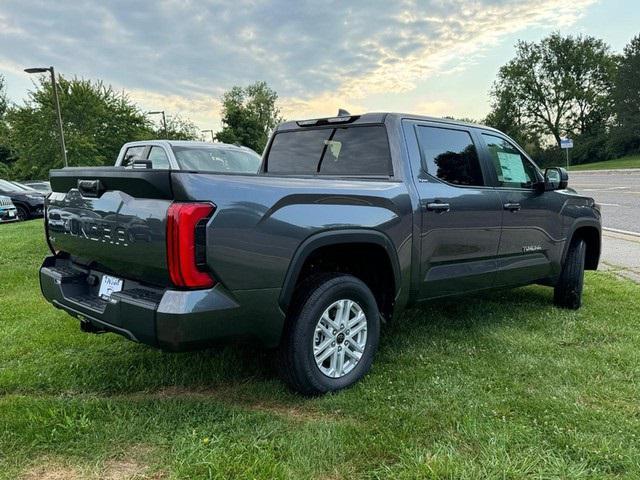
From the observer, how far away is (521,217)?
4.63 meters

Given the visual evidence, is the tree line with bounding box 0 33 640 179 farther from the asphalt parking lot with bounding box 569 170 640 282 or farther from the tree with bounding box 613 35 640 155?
the asphalt parking lot with bounding box 569 170 640 282

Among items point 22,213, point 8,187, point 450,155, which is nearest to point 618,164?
point 22,213

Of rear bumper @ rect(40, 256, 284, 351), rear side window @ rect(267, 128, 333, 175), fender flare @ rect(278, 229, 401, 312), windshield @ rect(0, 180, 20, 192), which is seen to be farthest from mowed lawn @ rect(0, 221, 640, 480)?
windshield @ rect(0, 180, 20, 192)

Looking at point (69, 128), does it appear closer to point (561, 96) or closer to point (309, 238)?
point (309, 238)

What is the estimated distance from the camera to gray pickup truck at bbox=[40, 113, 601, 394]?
2635 mm

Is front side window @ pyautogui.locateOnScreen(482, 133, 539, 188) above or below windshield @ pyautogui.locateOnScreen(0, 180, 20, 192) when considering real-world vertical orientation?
above

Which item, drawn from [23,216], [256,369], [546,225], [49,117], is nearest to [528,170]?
[546,225]

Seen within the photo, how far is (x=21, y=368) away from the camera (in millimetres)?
3637

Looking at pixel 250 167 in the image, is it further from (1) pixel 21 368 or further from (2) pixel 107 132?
(2) pixel 107 132

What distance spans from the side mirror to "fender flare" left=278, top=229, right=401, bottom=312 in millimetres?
2148

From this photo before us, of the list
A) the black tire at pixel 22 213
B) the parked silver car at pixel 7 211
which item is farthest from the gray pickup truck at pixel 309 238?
the black tire at pixel 22 213

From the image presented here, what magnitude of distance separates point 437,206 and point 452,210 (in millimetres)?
202

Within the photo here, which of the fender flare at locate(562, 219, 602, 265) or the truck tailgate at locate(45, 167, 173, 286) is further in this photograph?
the fender flare at locate(562, 219, 602, 265)

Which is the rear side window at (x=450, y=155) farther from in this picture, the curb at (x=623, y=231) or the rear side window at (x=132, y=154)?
the curb at (x=623, y=231)
